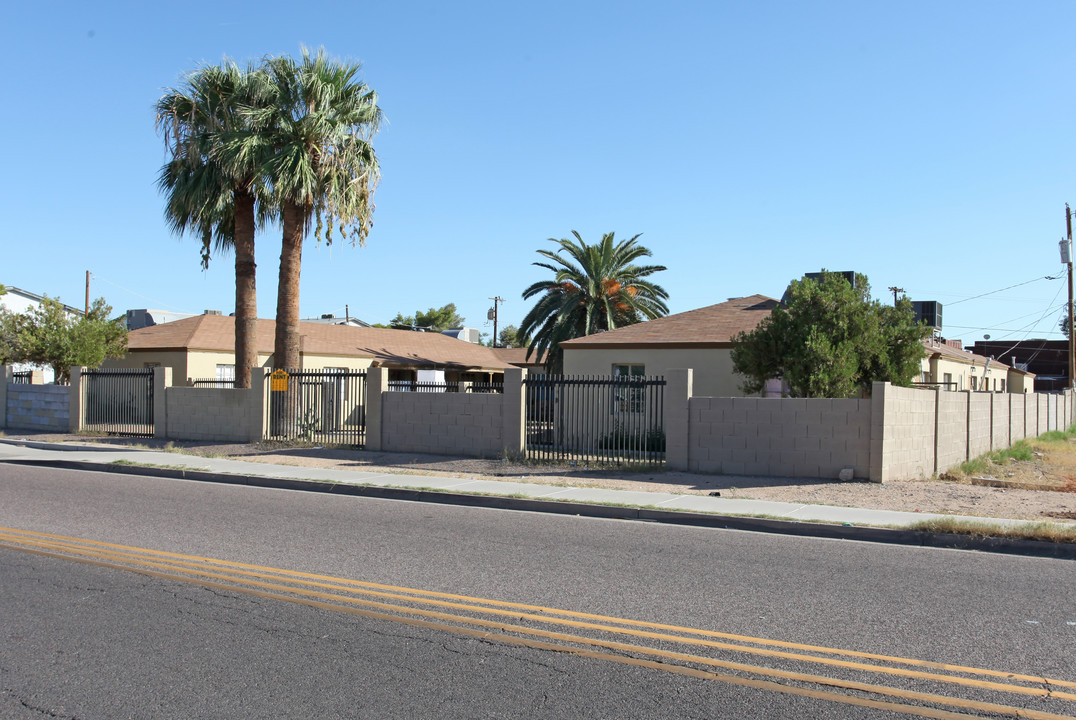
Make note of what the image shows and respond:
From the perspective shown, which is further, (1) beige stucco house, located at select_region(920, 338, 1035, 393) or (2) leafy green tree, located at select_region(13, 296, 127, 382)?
(2) leafy green tree, located at select_region(13, 296, 127, 382)

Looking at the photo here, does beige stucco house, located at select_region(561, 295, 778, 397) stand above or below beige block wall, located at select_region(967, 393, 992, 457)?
above

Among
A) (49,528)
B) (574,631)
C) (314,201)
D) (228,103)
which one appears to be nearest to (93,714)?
(574,631)

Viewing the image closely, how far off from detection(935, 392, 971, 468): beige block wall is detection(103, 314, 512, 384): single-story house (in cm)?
1436

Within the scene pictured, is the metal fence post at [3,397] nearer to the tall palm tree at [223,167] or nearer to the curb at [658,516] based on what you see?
the tall palm tree at [223,167]

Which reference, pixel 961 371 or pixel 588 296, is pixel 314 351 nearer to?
pixel 588 296

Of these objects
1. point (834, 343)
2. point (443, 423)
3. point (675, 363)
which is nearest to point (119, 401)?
point (443, 423)

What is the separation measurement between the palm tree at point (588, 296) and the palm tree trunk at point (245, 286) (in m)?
10.9

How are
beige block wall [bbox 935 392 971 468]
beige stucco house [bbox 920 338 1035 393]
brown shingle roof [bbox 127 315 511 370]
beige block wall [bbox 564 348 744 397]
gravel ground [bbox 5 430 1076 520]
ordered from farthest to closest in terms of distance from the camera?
brown shingle roof [bbox 127 315 511 370]
beige stucco house [bbox 920 338 1035 393]
beige block wall [bbox 564 348 744 397]
beige block wall [bbox 935 392 971 468]
gravel ground [bbox 5 430 1076 520]

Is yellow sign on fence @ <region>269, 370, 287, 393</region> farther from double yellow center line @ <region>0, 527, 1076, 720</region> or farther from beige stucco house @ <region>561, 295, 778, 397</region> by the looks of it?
double yellow center line @ <region>0, 527, 1076, 720</region>

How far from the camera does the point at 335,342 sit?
36.8m

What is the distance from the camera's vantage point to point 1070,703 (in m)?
4.80

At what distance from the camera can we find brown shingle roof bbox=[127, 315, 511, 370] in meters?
33.3

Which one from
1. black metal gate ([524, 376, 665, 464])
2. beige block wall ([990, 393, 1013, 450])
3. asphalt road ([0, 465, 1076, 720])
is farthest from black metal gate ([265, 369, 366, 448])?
beige block wall ([990, 393, 1013, 450])

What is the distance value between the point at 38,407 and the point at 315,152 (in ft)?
41.6
